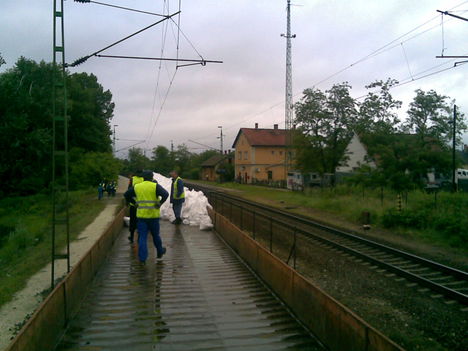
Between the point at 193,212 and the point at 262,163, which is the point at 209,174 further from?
the point at 193,212

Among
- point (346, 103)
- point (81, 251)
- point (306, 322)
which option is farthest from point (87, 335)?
point (346, 103)

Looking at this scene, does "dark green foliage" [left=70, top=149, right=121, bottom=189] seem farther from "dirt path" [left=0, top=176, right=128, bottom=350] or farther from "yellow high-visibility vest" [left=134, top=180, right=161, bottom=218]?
"yellow high-visibility vest" [left=134, top=180, right=161, bottom=218]

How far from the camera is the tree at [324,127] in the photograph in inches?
1396

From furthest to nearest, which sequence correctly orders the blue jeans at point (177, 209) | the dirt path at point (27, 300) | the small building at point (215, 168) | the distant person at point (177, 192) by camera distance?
the small building at point (215, 168) < the blue jeans at point (177, 209) < the distant person at point (177, 192) < the dirt path at point (27, 300)

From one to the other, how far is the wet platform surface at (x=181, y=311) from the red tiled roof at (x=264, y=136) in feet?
182

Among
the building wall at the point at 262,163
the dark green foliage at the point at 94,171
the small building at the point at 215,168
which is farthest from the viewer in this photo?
the small building at the point at 215,168

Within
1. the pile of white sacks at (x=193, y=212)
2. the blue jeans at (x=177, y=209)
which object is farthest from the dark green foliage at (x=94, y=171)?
the blue jeans at (x=177, y=209)

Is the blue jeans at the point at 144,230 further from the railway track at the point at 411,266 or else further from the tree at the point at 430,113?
the tree at the point at 430,113

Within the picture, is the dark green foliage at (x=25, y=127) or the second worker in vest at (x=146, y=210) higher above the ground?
the dark green foliage at (x=25, y=127)

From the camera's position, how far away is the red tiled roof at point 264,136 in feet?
208

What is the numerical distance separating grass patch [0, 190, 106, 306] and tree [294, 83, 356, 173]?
1857 cm

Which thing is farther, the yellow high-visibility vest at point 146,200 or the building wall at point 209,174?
the building wall at point 209,174

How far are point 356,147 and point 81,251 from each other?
40495 mm

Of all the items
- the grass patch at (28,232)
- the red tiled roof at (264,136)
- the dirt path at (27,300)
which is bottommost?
the grass patch at (28,232)
